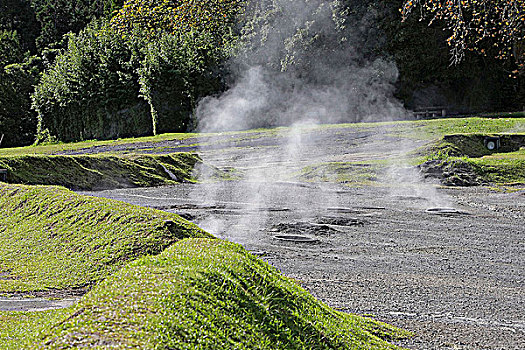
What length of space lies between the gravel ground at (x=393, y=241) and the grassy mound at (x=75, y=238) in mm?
1799

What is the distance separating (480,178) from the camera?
15.0 m

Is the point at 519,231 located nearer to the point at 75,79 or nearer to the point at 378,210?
the point at 378,210

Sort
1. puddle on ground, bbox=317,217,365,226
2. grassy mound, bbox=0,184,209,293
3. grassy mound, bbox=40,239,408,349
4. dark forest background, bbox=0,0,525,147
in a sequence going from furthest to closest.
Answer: dark forest background, bbox=0,0,525,147 → puddle on ground, bbox=317,217,365,226 → grassy mound, bbox=0,184,209,293 → grassy mound, bbox=40,239,408,349

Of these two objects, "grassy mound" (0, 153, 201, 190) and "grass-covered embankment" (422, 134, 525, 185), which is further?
"grass-covered embankment" (422, 134, 525, 185)

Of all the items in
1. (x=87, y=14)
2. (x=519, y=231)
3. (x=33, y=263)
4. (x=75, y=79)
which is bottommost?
(x=519, y=231)

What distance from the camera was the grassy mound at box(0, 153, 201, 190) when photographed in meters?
11.2

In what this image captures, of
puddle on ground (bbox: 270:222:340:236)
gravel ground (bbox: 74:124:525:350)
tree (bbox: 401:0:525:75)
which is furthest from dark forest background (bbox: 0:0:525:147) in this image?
puddle on ground (bbox: 270:222:340:236)

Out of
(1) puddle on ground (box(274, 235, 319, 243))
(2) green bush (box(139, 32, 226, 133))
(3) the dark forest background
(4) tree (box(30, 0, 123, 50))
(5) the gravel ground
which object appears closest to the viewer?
(5) the gravel ground

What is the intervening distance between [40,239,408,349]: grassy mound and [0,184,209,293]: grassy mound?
660mm

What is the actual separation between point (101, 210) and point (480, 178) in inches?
485

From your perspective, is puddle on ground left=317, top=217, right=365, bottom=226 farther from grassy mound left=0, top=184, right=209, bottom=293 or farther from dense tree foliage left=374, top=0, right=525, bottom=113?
dense tree foliage left=374, top=0, right=525, bottom=113

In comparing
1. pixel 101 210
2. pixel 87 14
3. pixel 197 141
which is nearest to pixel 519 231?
pixel 101 210

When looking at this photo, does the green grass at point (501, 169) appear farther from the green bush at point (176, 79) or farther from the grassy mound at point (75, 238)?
the green bush at point (176, 79)

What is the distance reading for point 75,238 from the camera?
4.41 m
